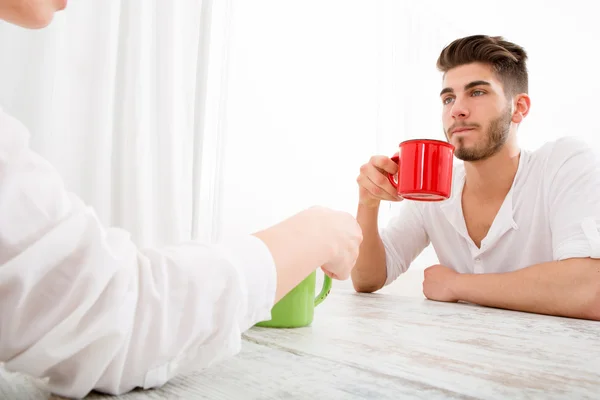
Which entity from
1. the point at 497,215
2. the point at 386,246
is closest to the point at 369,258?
the point at 386,246

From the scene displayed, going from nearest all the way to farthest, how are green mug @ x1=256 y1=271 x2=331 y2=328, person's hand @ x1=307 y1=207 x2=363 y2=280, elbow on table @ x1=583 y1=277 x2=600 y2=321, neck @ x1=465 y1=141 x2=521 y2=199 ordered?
person's hand @ x1=307 y1=207 x2=363 y2=280 < green mug @ x1=256 y1=271 x2=331 y2=328 < elbow on table @ x1=583 y1=277 x2=600 y2=321 < neck @ x1=465 y1=141 x2=521 y2=199

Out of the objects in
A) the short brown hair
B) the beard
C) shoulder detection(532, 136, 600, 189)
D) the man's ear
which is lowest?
shoulder detection(532, 136, 600, 189)

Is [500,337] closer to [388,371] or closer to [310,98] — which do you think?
[388,371]

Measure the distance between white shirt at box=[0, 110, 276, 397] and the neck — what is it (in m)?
1.50

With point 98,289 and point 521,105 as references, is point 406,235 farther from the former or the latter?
point 98,289

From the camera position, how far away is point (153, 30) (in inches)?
72.0

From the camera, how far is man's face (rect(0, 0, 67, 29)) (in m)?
0.44

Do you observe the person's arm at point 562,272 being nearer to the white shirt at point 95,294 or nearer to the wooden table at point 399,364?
the wooden table at point 399,364

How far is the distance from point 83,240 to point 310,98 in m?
2.20

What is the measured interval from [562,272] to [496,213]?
49cm

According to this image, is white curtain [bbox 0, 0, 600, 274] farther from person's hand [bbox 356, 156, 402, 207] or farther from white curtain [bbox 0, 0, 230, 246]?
person's hand [bbox 356, 156, 402, 207]

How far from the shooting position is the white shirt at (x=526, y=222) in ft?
4.38

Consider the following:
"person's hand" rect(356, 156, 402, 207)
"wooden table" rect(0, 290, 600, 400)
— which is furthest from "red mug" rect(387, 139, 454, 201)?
"wooden table" rect(0, 290, 600, 400)

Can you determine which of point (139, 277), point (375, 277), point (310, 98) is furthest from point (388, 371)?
point (310, 98)
